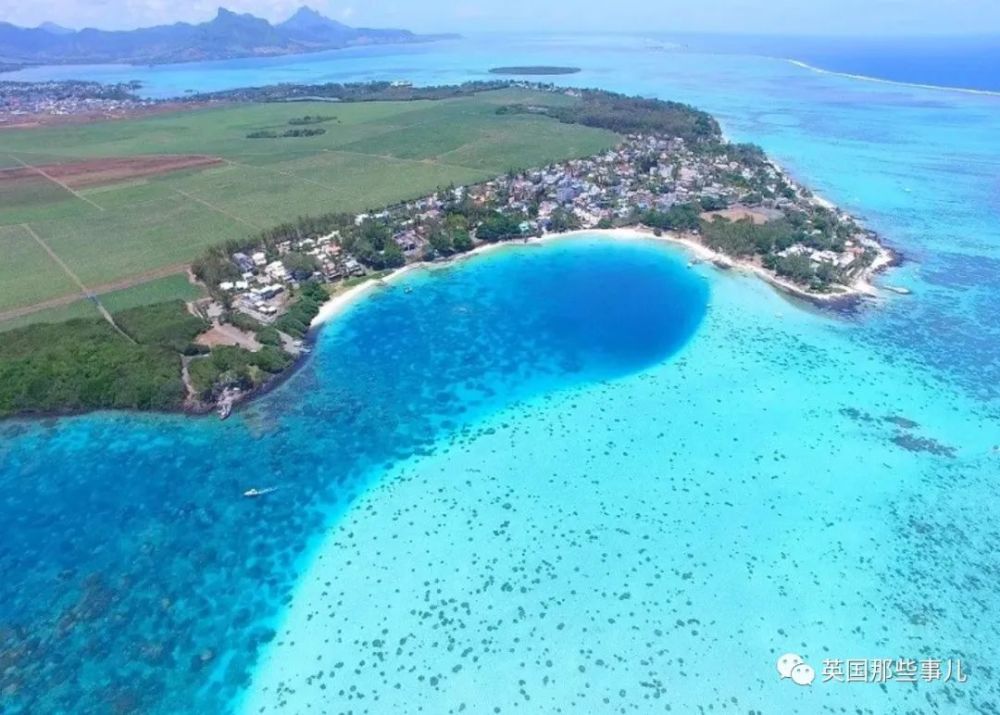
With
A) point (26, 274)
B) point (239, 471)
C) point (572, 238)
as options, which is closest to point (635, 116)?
point (572, 238)

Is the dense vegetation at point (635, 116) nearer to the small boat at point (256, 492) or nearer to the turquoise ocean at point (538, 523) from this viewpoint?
the turquoise ocean at point (538, 523)

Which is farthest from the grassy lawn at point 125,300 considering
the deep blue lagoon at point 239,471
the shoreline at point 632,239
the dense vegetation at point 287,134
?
the dense vegetation at point 287,134

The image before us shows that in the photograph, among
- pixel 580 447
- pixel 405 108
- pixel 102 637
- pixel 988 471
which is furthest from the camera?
pixel 405 108

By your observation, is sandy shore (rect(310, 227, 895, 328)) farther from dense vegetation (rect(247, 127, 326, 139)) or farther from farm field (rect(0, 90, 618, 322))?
dense vegetation (rect(247, 127, 326, 139))

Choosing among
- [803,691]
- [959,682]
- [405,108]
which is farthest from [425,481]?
[405,108]

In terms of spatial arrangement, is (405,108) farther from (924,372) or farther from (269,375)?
(924,372)

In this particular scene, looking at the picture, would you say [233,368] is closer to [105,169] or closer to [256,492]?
[256,492]
